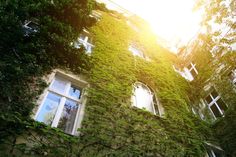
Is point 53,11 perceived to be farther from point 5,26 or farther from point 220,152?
point 220,152

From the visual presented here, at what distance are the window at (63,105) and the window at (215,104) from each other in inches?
283

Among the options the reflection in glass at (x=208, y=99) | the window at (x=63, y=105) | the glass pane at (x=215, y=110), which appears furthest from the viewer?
the reflection in glass at (x=208, y=99)

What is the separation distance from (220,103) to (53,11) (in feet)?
29.5

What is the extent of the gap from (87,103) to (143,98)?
3464mm

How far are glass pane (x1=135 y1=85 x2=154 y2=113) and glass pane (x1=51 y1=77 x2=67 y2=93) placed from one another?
10.6 ft

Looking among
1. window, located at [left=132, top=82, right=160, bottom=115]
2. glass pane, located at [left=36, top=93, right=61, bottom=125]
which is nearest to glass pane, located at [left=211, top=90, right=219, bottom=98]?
window, located at [left=132, top=82, right=160, bottom=115]

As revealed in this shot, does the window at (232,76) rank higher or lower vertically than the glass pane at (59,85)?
higher

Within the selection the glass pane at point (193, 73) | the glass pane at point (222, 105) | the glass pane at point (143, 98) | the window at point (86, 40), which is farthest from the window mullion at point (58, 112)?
the glass pane at point (193, 73)

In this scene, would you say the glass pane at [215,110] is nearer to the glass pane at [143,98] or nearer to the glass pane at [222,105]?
the glass pane at [222,105]

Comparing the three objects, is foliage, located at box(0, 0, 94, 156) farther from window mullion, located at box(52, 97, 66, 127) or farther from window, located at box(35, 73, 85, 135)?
window mullion, located at box(52, 97, 66, 127)

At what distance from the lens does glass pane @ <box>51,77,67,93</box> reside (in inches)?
280

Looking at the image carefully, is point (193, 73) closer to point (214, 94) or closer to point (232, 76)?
point (214, 94)

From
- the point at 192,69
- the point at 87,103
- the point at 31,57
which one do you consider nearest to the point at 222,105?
the point at 192,69

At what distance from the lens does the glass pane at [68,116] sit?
20.4 ft
